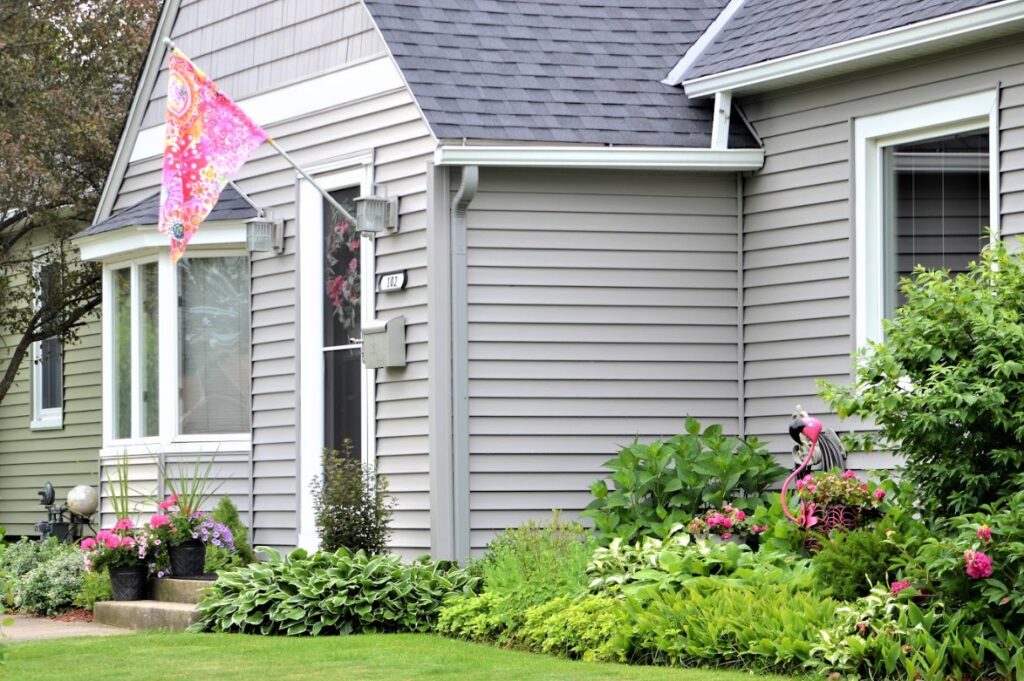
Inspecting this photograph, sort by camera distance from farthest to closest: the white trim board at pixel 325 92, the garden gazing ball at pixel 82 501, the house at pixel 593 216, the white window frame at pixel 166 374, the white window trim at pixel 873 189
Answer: the garden gazing ball at pixel 82 501 → the white window frame at pixel 166 374 → the white trim board at pixel 325 92 → the house at pixel 593 216 → the white window trim at pixel 873 189

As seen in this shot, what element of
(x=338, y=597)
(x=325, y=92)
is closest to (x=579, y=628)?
(x=338, y=597)

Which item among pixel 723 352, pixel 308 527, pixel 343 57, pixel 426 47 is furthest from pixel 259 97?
pixel 723 352

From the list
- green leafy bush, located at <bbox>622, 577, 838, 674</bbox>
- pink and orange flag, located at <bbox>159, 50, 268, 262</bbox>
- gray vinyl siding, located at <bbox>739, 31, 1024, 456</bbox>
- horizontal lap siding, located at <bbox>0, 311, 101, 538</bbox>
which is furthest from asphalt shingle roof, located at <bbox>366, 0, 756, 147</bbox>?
horizontal lap siding, located at <bbox>0, 311, 101, 538</bbox>

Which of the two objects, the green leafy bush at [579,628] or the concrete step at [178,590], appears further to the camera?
the concrete step at [178,590]

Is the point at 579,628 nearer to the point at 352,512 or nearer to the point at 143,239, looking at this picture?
the point at 352,512

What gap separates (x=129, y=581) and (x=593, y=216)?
4167mm

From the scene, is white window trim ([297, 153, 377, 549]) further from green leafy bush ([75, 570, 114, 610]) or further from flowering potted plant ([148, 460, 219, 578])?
green leafy bush ([75, 570, 114, 610])

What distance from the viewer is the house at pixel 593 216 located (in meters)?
9.80

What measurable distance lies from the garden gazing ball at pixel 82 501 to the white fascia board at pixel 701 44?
7.83 meters

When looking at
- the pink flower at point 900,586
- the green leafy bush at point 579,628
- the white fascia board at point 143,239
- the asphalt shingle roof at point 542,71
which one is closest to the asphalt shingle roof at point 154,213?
the white fascia board at point 143,239

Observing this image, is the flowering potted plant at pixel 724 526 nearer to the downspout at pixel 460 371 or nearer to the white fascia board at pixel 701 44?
the downspout at pixel 460 371

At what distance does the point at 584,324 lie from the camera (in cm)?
1048

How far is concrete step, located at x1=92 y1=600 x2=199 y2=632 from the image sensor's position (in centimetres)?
1015

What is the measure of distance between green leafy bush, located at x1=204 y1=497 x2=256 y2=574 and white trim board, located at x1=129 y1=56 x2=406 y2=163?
300cm
